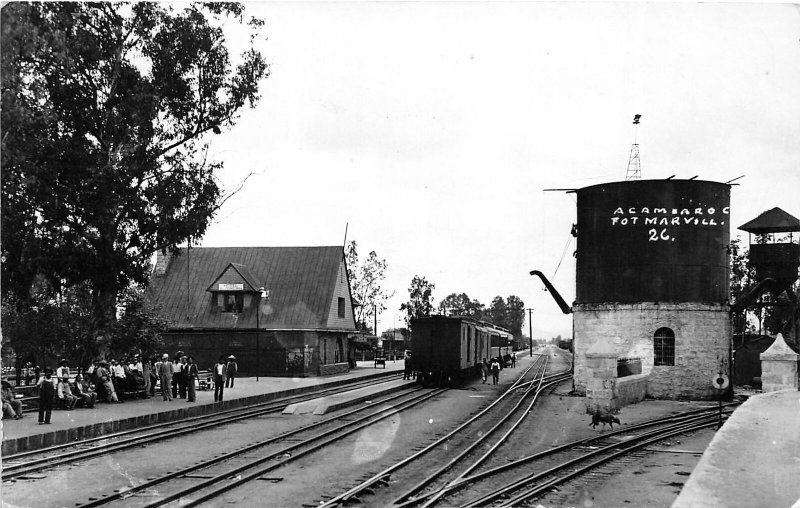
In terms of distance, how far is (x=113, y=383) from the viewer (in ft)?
75.7

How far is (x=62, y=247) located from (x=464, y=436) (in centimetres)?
1340

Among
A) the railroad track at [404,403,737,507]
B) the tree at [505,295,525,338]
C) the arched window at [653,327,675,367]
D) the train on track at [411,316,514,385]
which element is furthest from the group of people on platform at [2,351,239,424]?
the tree at [505,295,525,338]

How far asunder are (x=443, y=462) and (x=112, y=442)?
24.4 ft

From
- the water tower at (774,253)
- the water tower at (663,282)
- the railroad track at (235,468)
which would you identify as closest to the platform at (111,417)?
the railroad track at (235,468)

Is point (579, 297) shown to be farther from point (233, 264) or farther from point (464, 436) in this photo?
point (233, 264)

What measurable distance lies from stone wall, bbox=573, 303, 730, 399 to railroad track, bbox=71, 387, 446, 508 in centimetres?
1273

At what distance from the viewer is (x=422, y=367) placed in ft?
112

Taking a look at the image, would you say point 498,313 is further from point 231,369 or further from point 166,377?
point 166,377

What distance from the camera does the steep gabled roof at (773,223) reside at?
101ft

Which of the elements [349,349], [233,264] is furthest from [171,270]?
[349,349]

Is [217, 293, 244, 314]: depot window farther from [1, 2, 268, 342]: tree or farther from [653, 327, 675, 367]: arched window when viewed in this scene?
[653, 327, 675, 367]: arched window

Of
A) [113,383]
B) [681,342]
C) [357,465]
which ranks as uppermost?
[681,342]

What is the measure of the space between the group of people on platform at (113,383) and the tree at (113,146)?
5.82ft

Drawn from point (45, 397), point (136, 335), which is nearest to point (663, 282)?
point (136, 335)
